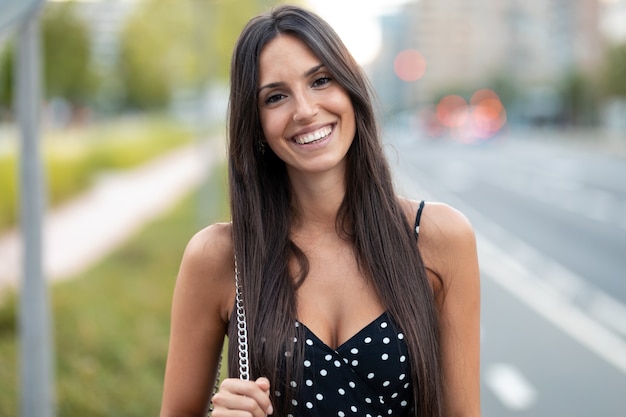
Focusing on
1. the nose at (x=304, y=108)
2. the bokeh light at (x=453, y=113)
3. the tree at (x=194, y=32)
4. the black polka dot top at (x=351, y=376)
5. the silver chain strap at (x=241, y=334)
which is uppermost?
the tree at (x=194, y=32)

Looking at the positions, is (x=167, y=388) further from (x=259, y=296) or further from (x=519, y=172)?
(x=519, y=172)

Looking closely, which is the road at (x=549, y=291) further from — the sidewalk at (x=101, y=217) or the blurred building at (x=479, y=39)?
the blurred building at (x=479, y=39)

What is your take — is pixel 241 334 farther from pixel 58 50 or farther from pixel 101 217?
pixel 58 50

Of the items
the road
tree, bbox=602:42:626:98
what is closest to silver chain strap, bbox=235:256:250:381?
the road

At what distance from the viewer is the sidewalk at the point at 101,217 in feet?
43.8

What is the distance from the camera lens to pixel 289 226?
2.36m

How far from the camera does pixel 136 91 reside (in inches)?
2066

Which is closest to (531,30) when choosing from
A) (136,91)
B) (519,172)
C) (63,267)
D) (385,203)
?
(136,91)

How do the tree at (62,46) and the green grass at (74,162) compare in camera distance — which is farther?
the tree at (62,46)

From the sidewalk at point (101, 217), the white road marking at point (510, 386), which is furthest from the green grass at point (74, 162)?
the white road marking at point (510, 386)

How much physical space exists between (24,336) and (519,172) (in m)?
27.2

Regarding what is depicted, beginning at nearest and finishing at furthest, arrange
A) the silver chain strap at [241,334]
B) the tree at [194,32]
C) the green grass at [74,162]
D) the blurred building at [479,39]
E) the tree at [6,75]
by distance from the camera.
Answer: the silver chain strap at [241,334] < the tree at [194,32] < the green grass at [74,162] < the tree at [6,75] < the blurred building at [479,39]

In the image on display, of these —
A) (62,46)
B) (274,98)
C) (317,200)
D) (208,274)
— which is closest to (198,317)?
(208,274)

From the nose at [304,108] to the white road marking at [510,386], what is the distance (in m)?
4.62
